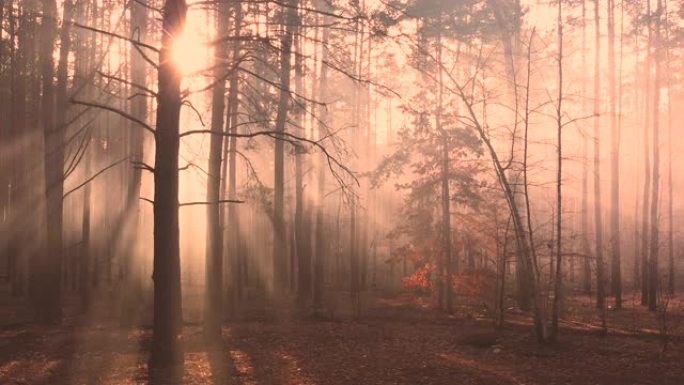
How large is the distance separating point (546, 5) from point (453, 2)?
148 inches

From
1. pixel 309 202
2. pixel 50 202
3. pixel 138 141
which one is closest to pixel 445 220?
pixel 138 141

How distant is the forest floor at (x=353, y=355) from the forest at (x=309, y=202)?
0.08m

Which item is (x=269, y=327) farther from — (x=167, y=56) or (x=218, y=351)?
(x=167, y=56)

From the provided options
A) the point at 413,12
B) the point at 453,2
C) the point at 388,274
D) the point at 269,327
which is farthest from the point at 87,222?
the point at 388,274

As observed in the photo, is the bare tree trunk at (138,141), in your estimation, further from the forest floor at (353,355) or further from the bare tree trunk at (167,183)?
the bare tree trunk at (167,183)

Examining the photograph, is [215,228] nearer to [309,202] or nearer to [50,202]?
[50,202]

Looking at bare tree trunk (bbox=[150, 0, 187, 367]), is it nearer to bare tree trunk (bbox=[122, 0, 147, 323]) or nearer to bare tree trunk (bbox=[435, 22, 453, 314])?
bare tree trunk (bbox=[122, 0, 147, 323])

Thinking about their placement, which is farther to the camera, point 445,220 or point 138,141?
point 445,220

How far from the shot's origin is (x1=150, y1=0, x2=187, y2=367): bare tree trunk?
28.6 feet

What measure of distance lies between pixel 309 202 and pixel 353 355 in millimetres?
22718

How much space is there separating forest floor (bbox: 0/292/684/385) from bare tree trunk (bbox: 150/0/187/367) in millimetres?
1155

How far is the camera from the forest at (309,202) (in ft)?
30.9

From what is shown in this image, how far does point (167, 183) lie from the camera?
874cm

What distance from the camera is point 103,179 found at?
34.8 m
